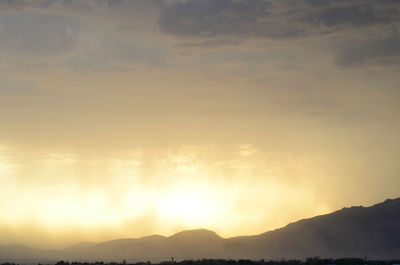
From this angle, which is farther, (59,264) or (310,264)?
(59,264)

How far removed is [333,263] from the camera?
6297 cm

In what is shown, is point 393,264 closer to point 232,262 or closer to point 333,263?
point 333,263

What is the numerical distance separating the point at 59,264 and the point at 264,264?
22.5 meters

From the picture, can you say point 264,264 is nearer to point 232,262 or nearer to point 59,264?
point 232,262

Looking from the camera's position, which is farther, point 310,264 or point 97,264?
point 97,264

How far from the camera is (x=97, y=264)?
6581cm

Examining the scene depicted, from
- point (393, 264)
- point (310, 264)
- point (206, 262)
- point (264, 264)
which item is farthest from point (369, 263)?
point (206, 262)

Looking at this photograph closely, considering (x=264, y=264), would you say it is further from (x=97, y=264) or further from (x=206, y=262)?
(x=97, y=264)

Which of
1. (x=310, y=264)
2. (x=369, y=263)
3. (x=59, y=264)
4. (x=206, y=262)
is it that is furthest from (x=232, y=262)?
(x=59, y=264)

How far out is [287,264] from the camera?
2464 inches

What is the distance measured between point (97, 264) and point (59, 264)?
4127 millimetres

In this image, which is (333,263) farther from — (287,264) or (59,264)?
(59,264)

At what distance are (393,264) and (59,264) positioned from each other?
3625cm

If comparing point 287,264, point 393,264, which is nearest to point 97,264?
point 287,264
